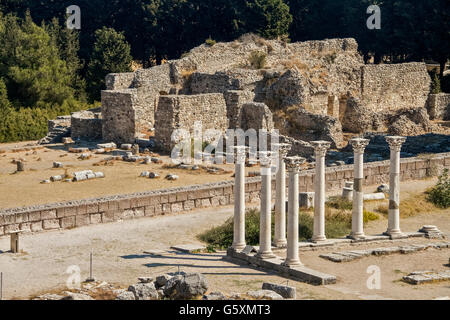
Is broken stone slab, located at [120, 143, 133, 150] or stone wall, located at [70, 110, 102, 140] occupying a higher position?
stone wall, located at [70, 110, 102, 140]

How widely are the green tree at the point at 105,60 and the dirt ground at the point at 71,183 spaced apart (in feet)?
62.0

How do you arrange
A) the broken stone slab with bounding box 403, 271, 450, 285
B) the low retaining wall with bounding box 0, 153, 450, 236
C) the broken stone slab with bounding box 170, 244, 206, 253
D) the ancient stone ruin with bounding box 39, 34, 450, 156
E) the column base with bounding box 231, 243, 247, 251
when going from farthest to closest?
1. the ancient stone ruin with bounding box 39, 34, 450, 156
2. the low retaining wall with bounding box 0, 153, 450, 236
3. the broken stone slab with bounding box 170, 244, 206, 253
4. the column base with bounding box 231, 243, 247, 251
5. the broken stone slab with bounding box 403, 271, 450, 285

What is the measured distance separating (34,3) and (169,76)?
2835 centimetres

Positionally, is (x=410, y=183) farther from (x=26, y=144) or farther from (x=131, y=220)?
(x=26, y=144)

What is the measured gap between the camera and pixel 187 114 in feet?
133

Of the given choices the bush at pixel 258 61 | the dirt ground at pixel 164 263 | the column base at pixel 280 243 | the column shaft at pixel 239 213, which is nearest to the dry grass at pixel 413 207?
the dirt ground at pixel 164 263

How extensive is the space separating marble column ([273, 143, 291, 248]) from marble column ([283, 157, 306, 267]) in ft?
2.45

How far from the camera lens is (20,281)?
19891 millimetres

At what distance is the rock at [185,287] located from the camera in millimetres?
18375

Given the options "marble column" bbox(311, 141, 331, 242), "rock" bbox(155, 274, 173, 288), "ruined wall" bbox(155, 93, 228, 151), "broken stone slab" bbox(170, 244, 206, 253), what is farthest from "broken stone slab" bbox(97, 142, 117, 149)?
"rock" bbox(155, 274, 173, 288)

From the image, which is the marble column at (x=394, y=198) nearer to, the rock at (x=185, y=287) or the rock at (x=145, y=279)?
the rock at (x=185, y=287)

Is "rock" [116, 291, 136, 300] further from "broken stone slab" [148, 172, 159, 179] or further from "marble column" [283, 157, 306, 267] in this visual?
"broken stone slab" [148, 172, 159, 179]

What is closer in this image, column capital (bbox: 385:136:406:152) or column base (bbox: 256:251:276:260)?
column base (bbox: 256:251:276:260)

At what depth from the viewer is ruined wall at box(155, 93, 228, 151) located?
39969 mm
